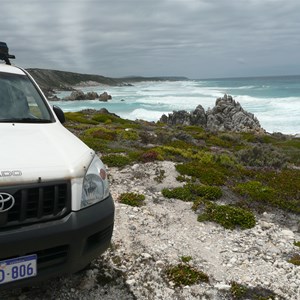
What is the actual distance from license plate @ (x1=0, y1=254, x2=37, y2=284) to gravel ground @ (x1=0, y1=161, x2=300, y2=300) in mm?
1040

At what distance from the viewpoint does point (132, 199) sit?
7.55m

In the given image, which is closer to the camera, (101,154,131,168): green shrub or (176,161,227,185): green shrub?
(176,161,227,185): green shrub

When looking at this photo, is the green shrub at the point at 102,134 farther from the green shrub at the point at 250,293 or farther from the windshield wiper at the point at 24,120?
the green shrub at the point at 250,293

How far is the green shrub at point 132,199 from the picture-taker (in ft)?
24.4

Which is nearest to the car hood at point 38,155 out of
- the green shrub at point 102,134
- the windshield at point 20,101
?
the windshield at point 20,101

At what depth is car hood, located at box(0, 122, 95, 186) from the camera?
3234 mm

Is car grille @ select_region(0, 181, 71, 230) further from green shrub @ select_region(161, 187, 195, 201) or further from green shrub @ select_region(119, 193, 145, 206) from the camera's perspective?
green shrub @ select_region(161, 187, 195, 201)

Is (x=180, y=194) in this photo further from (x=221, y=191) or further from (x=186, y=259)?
(x=186, y=259)

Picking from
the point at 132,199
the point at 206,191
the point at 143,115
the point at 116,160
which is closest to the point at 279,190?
the point at 206,191

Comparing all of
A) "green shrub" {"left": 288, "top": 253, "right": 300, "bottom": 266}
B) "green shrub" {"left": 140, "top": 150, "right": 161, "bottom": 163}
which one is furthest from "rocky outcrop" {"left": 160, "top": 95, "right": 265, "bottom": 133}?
"green shrub" {"left": 288, "top": 253, "right": 300, "bottom": 266}

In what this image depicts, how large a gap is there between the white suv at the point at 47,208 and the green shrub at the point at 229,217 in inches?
139

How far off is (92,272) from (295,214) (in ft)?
17.1

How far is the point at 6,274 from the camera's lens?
3.09 meters

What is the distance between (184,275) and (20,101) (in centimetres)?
356
